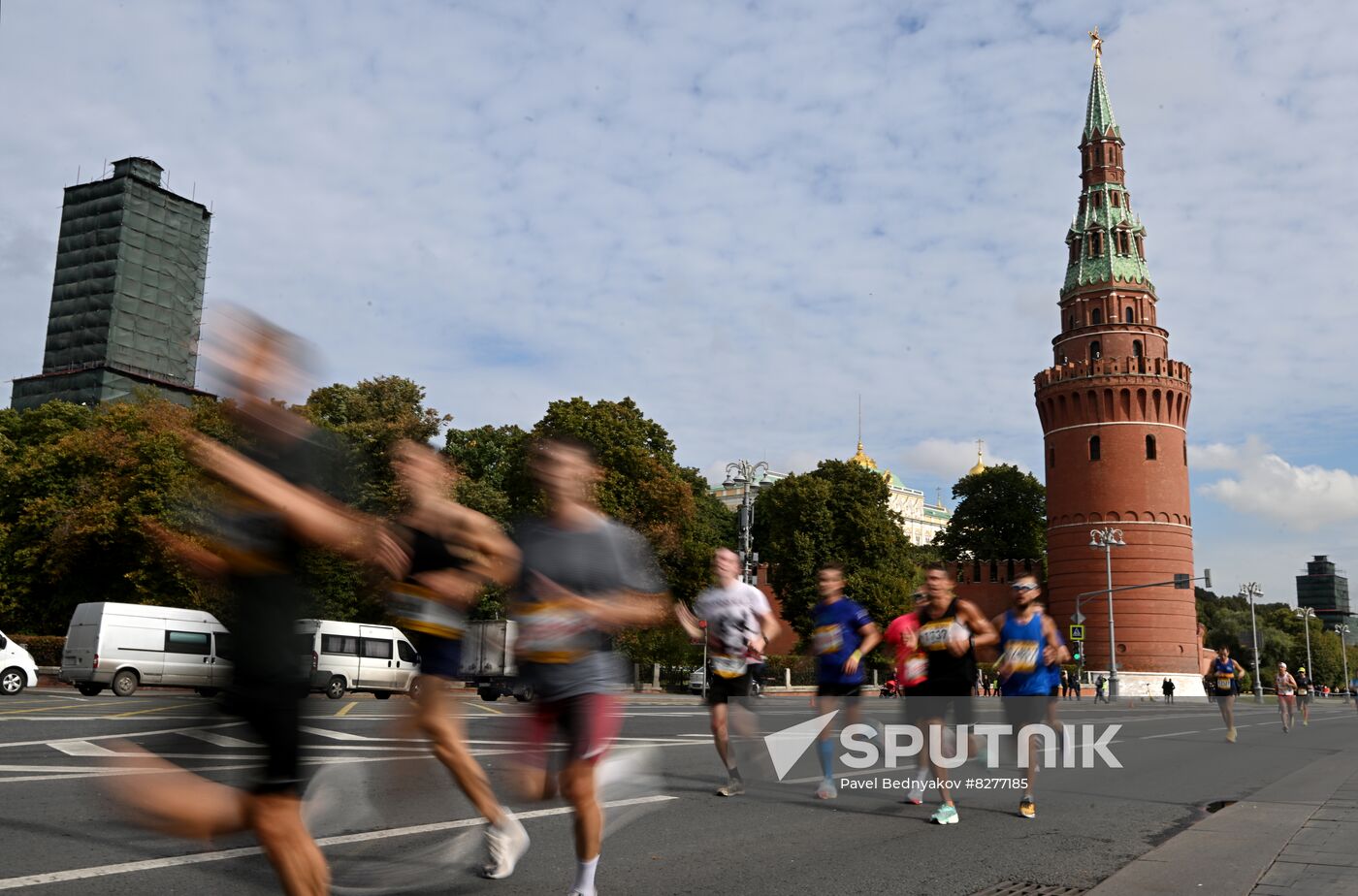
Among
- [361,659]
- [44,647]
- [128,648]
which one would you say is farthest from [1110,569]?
[128,648]

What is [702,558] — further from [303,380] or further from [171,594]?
[303,380]

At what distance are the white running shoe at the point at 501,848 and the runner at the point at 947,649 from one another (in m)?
4.04

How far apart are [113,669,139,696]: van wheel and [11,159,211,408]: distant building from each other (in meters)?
78.7

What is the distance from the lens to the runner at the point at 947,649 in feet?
29.0

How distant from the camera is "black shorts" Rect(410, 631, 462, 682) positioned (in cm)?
567

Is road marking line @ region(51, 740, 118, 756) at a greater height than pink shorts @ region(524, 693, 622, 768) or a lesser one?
lesser

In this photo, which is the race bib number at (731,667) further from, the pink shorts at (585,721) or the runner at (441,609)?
the pink shorts at (585,721)

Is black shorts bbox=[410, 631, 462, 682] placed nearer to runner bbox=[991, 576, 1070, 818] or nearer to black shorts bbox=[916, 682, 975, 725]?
black shorts bbox=[916, 682, 975, 725]

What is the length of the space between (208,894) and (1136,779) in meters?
10.4

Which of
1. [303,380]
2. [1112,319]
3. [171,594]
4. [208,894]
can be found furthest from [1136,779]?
[1112,319]

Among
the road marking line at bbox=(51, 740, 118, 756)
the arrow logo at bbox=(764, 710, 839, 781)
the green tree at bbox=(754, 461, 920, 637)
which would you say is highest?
the green tree at bbox=(754, 461, 920, 637)

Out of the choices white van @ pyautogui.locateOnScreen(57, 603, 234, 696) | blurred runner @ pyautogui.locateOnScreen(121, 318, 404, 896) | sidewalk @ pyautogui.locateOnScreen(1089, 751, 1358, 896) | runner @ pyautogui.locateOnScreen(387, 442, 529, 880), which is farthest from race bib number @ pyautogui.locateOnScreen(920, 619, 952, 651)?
white van @ pyautogui.locateOnScreen(57, 603, 234, 696)

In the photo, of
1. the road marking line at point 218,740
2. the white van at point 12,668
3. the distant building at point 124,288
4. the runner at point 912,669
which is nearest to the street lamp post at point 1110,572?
the white van at point 12,668

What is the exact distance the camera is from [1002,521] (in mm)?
84438
